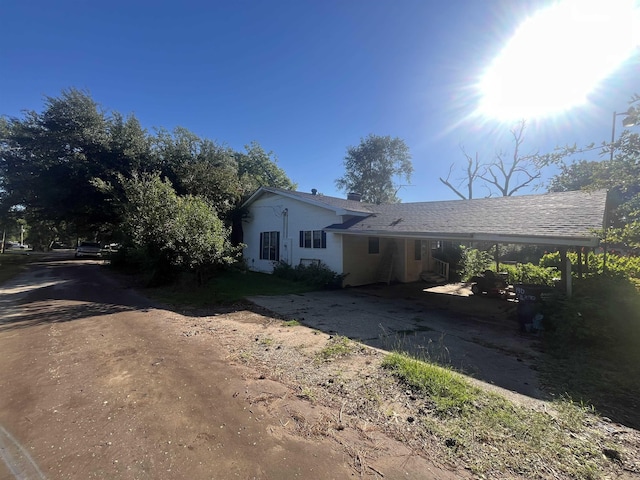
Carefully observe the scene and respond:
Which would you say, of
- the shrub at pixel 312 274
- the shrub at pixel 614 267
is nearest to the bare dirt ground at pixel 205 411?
the shrub at pixel 312 274

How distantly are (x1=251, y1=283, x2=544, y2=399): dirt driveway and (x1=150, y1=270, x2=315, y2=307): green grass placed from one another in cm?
91

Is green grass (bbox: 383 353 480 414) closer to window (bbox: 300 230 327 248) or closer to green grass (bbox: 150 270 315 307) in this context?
green grass (bbox: 150 270 315 307)

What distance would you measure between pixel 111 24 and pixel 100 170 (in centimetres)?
1102

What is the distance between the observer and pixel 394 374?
4086 millimetres

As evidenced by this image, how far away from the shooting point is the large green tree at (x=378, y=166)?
35562 millimetres

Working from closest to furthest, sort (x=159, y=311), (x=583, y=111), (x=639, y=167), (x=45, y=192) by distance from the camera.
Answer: (x=639, y=167)
(x=159, y=311)
(x=583, y=111)
(x=45, y=192)

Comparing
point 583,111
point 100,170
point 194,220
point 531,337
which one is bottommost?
point 531,337

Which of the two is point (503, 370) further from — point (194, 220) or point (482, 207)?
point (194, 220)

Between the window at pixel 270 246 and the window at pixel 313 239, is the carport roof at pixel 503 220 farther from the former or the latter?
the window at pixel 270 246

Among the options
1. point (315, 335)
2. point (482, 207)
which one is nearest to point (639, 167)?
point (482, 207)

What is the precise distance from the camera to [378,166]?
3588cm

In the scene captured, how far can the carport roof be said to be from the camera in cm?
647

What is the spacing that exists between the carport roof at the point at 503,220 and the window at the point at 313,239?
2.74ft

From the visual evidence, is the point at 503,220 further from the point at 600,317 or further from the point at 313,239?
the point at 313,239
